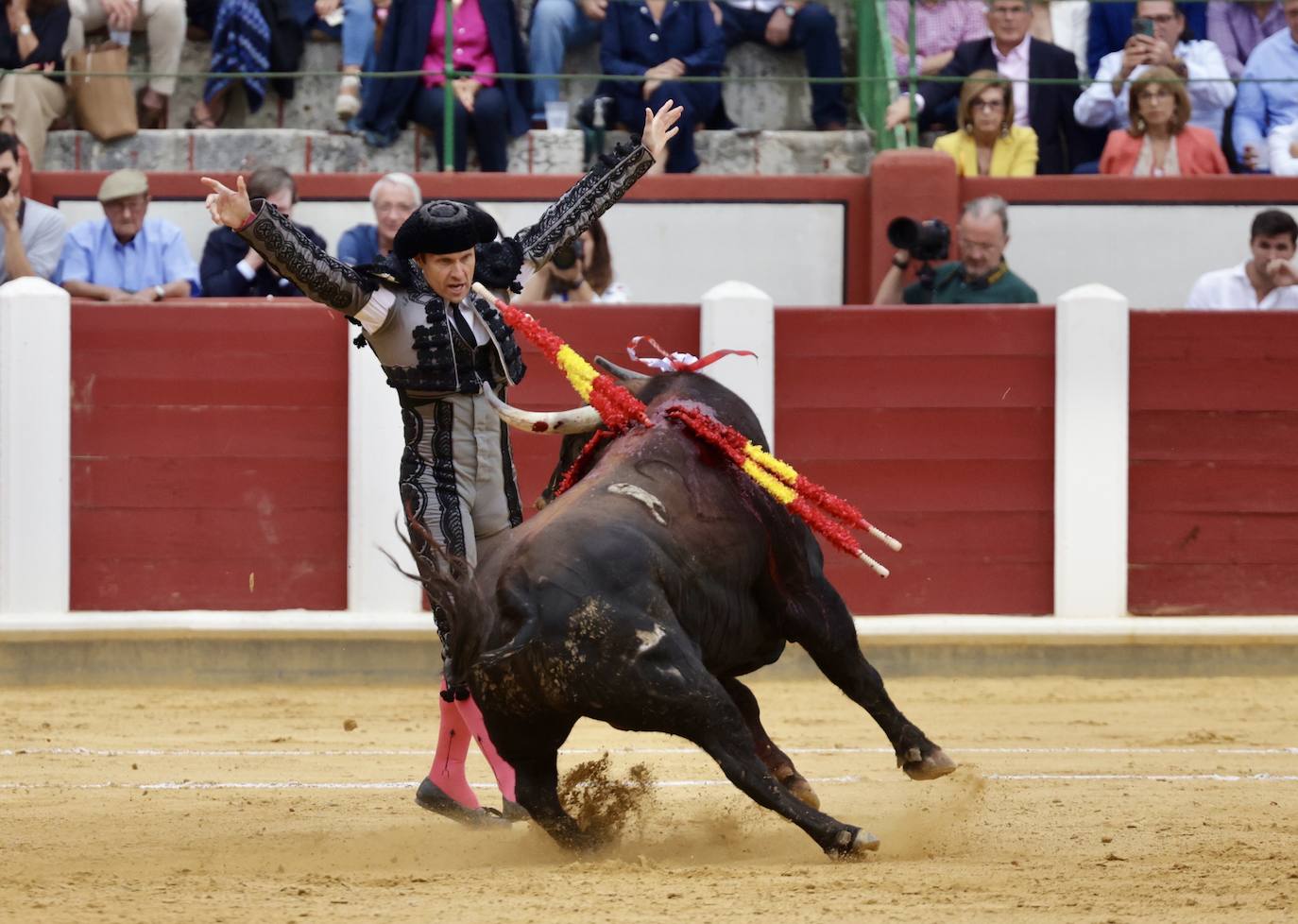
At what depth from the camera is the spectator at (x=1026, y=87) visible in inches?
336

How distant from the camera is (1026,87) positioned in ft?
28.1

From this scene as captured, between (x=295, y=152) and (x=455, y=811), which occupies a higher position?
(x=295, y=152)

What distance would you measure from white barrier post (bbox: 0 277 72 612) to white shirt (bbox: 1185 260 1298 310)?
4030mm

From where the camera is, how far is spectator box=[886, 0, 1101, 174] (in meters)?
8.52

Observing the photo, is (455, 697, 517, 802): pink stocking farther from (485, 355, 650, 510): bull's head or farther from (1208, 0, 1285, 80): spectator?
(1208, 0, 1285, 80): spectator

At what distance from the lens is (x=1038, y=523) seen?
7.36 m

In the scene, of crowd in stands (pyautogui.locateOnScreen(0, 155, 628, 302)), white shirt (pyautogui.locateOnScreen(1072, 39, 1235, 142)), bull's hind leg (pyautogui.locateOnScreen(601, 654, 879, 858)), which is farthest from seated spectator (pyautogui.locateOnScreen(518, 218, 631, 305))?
bull's hind leg (pyautogui.locateOnScreen(601, 654, 879, 858))

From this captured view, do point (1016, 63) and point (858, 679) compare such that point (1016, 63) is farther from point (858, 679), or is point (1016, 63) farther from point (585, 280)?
point (858, 679)

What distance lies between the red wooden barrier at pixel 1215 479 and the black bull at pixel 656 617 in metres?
3.22

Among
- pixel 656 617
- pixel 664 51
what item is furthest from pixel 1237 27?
pixel 656 617

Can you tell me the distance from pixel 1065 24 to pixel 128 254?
13.4 ft

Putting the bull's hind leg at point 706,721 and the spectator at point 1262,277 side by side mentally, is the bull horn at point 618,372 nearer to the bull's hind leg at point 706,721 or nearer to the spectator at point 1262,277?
the bull's hind leg at point 706,721

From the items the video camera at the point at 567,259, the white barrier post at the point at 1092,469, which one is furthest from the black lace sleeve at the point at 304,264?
the white barrier post at the point at 1092,469

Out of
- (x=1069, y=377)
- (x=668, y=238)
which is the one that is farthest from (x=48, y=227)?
(x=1069, y=377)
